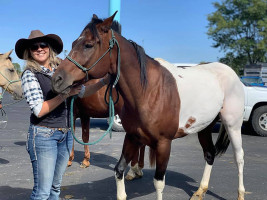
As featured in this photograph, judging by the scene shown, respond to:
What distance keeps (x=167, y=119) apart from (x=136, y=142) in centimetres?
45

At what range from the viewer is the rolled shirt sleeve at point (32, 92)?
7.85ft

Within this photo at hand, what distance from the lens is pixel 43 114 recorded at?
7.86 ft

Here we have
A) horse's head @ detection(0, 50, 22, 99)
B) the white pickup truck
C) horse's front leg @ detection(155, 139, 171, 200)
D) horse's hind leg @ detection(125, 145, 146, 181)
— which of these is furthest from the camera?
the white pickup truck

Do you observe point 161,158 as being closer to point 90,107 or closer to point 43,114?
point 43,114

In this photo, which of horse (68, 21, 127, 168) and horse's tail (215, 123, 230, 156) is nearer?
horse's tail (215, 123, 230, 156)

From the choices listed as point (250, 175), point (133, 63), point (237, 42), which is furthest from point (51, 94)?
point (237, 42)

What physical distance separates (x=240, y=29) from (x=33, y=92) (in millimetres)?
35665

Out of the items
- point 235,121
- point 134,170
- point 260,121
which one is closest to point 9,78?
point 134,170

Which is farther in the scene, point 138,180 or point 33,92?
point 138,180

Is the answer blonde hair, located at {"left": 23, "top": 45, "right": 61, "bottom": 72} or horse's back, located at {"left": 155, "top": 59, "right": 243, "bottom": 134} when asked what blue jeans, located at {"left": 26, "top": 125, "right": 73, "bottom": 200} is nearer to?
blonde hair, located at {"left": 23, "top": 45, "right": 61, "bottom": 72}

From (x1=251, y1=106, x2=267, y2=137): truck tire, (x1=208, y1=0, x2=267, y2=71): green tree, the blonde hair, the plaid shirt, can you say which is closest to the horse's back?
the blonde hair

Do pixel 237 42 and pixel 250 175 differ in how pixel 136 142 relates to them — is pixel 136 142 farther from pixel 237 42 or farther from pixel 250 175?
pixel 237 42

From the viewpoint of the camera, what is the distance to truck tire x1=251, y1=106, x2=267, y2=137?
8938 millimetres

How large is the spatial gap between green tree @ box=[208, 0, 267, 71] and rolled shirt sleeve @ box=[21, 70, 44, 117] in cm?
3274
